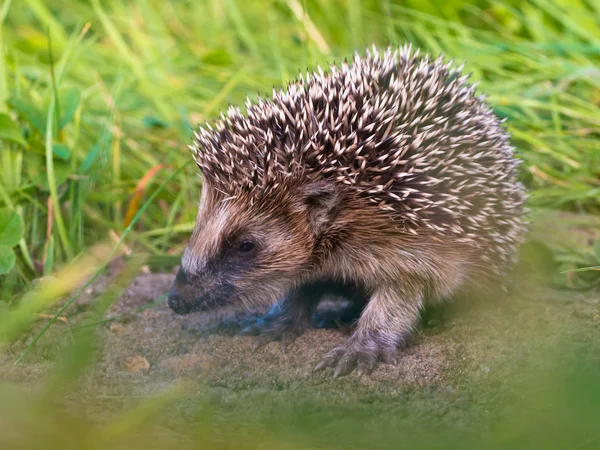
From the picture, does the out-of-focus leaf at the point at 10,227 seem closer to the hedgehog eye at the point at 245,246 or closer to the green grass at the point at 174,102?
the green grass at the point at 174,102

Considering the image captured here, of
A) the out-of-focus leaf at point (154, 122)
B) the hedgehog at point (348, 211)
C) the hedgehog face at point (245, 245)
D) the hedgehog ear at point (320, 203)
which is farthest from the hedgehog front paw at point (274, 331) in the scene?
the out-of-focus leaf at point (154, 122)

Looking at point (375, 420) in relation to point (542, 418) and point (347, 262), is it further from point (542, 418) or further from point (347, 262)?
point (347, 262)

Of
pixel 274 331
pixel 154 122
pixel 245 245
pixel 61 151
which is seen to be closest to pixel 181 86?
pixel 154 122

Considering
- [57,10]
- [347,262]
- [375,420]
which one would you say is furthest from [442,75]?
[57,10]

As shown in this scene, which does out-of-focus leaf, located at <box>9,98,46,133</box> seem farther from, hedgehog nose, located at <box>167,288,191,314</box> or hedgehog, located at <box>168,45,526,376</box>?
hedgehog nose, located at <box>167,288,191,314</box>

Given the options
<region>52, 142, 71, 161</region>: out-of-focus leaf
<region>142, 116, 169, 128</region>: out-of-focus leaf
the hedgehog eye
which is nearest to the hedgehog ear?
the hedgehog eye

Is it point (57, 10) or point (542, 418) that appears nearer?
point (542, 418)
